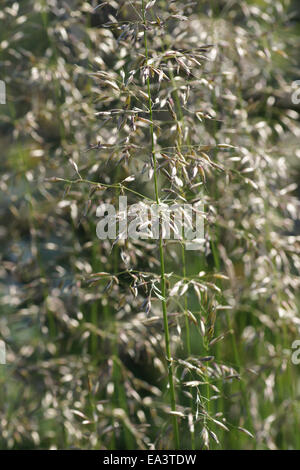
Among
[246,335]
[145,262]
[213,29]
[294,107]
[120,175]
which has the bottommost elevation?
[246,335]

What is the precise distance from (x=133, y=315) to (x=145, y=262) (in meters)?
0.20

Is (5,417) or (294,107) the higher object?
(294,107)

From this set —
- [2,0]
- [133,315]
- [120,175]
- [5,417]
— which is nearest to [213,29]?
[120,175]

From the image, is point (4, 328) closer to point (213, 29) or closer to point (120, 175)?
point (120, 175)

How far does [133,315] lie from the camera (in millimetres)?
1396

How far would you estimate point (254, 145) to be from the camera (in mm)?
1305

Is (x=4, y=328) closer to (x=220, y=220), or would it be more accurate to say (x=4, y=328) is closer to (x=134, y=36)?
(x=220, y=220)

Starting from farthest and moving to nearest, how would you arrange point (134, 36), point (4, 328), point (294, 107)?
point (294, 107) < point (4, 328) < point (134, 36)
